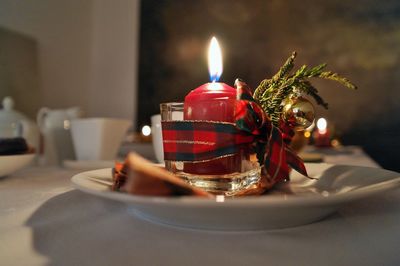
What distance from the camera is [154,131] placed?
67 cm

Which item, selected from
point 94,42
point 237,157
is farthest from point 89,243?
point 94,42

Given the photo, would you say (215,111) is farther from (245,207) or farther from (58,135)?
(58,135)

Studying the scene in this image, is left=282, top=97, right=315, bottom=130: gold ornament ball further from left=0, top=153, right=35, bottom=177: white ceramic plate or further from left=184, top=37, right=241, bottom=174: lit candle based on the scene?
left=0, top=153, right=35, bottom=177: white ceramic plate

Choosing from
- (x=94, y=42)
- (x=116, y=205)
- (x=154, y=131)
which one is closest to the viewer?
(x=116, y=205)

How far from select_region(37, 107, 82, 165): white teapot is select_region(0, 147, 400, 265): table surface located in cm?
54

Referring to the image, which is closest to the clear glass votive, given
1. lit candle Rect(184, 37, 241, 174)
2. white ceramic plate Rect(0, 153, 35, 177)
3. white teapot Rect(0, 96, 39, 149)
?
lit candle Rect(184, 37, 241, 174)

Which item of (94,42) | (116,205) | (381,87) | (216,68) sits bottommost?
(116,205)

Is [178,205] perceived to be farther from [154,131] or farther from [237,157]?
[154,131]

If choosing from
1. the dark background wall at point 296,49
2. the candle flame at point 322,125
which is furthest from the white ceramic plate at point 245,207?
the dark background wall at point 296,49

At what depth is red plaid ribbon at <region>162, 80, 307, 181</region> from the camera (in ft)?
0.96

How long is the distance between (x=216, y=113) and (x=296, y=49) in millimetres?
1968

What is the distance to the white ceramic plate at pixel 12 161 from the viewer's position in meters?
0.45

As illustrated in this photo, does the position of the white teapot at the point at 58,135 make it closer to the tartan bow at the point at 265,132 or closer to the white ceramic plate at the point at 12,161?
the white ceramic plate at the point at 12,161

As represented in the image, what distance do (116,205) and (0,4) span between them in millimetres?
1771
